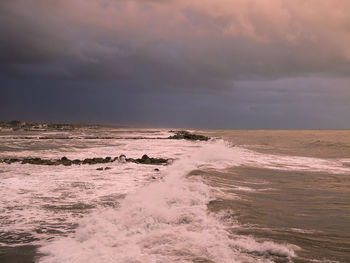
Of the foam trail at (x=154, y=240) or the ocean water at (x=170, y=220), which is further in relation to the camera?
the ocean water at (x=170, y=220)

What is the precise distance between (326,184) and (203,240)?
28.3 feet

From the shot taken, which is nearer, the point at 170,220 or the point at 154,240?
the point at 154,240

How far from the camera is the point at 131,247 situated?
480cm

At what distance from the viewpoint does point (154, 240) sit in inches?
202

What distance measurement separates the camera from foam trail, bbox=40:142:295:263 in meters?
4.48

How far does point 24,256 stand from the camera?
454 cm

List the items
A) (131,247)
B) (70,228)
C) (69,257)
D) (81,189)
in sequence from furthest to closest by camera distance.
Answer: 1. (81,189)
2. (70,228)
3. (131,247)
4. (69,257)

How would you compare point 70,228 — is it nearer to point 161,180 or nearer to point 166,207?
A: point 166,207

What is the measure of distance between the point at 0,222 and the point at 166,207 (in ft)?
12.3

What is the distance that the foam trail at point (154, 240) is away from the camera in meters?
4.48

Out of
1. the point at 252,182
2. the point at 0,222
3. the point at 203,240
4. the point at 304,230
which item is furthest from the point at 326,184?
the point at 0,222

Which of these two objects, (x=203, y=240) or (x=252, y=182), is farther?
(x=252, y=182)

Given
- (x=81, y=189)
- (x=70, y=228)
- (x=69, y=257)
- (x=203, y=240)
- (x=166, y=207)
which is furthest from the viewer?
(x=81, y=189)

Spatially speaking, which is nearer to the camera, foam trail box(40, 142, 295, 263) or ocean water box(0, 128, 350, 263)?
foam trail box(40, 142, 295, 263)
